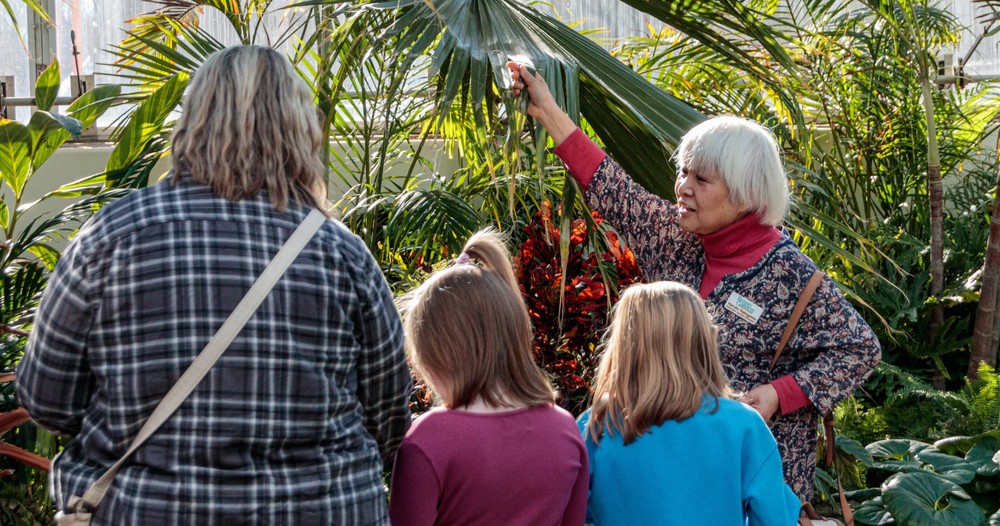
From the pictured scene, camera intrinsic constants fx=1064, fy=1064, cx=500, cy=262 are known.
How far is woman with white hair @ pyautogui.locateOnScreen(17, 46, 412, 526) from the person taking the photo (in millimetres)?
1596

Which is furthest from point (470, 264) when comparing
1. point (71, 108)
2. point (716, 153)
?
point (71, 108)

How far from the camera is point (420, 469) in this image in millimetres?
1899

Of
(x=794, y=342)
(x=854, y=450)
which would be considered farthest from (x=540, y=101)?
(x=854, y=450)

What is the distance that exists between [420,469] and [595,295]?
1436 mm

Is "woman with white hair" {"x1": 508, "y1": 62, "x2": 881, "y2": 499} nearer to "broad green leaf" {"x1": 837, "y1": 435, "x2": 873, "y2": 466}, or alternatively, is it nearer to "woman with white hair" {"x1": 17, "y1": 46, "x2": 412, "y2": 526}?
"woman with white hair" {"x1": 17, "y1": 46, "x2": 412, "y2": 526}

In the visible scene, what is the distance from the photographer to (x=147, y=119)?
3.34 m

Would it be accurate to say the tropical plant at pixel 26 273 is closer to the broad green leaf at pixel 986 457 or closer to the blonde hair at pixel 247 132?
the blonde hair at pixel 247 132

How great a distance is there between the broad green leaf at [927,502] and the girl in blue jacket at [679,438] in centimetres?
182

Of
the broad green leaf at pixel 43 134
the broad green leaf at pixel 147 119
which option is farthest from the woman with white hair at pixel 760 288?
the broad green leaf at pixel 147 119

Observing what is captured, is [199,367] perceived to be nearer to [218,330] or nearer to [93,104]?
[218,330]

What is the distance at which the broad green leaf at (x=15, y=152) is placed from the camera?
2959 mm

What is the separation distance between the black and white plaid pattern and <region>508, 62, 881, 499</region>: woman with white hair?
92cm

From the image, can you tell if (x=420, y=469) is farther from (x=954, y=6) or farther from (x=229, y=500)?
(x=954, y=6)

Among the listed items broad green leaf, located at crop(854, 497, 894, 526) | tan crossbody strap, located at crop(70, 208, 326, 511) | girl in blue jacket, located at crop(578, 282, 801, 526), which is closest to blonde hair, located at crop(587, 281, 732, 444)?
girl in blue jacket, located at crop(578, 282, 801, 526)
